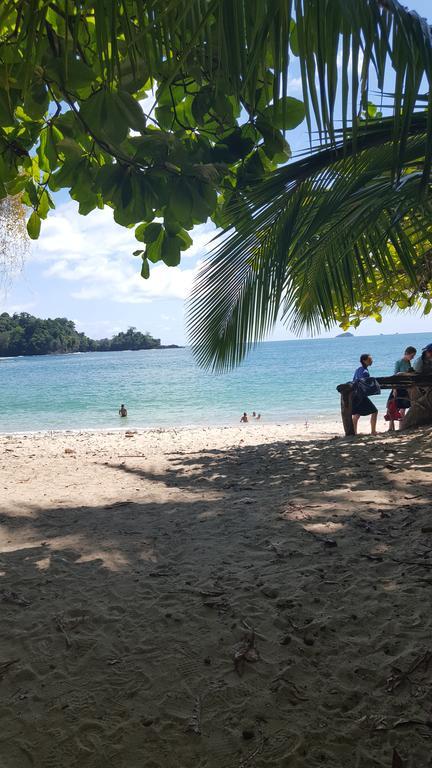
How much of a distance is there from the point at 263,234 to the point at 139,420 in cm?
1862

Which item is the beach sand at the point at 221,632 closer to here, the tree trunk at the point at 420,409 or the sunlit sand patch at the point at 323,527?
the sunlit sand patch at the point at 323,527

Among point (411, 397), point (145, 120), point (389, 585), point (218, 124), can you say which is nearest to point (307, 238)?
point (218, 124)

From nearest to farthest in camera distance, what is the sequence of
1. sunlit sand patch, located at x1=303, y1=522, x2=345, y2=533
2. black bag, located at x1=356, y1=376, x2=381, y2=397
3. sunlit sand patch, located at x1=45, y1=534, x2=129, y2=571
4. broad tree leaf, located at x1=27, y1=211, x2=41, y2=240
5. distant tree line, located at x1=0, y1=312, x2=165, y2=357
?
broad tree leaf, located at x1=27, y1=211, x2=41, y2=240 → sunlit sand patch, located at x1=45, y1=534, x2=129, y2=571 → sunlit sand patch, located at x1=303, y1=522, x2=345, y2=533 → black bag, located at x1=356, y1=376, x2=381, y2=397 → distant tree line, located at x1=0, y1=312, x2=165, y2=357

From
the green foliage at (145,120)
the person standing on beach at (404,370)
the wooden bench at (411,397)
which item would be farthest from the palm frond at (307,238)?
the person standing on beach at (404,370)

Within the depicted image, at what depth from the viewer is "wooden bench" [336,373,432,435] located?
7559mm

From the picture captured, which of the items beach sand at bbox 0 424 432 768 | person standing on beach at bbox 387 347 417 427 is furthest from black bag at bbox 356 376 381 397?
beach sand at bbox 0 424 432 768

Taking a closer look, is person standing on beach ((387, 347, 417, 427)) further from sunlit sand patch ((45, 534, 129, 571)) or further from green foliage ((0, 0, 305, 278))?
green foliage ((0, 0, 305, 278))

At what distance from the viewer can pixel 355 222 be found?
10.8ft

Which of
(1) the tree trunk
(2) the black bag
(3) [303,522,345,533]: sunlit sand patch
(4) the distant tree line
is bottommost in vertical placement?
(3) [303,522,345,533]: sunlit sand patch

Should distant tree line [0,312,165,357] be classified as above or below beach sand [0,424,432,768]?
above

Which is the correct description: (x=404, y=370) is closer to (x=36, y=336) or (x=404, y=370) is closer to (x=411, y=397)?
(x=411, y=397)

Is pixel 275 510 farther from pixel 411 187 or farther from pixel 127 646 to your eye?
pixel 411 187

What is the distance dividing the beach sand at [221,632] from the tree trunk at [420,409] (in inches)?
157

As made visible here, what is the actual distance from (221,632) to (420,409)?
7139 mm
